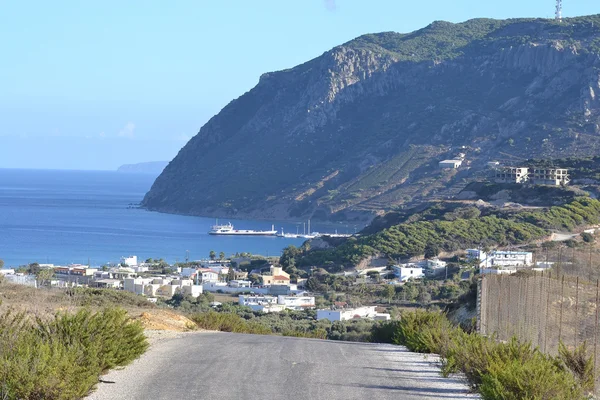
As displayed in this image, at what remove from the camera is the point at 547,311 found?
12984 mm

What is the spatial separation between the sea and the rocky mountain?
8.37 m

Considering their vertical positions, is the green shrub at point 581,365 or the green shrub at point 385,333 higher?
the green shrub at point 581,365

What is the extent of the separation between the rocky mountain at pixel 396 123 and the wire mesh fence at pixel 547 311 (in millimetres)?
103179

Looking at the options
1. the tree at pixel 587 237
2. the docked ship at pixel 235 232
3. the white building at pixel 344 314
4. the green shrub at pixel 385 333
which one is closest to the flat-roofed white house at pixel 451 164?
the docked ship at pixel 235 232

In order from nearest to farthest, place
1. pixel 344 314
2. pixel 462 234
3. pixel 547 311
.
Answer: pixel 547 311
pixel 344 314
pixel 462 234

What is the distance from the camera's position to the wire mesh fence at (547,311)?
12859 millimetres

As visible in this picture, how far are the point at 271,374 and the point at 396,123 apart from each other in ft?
492

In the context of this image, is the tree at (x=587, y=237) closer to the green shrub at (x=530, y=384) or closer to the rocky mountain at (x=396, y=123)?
the green shrub at (x=530, y=384)

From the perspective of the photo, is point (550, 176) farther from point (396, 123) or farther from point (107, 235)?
point (396, 123)

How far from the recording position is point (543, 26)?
16350 centimetres

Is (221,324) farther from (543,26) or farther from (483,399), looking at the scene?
(543,26)

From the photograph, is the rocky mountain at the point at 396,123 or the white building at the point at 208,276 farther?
the rocky mountain at the point at 396,123

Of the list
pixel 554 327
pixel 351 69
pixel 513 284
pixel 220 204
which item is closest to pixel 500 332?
pixel 513 284

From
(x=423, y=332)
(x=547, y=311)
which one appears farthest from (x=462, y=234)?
(x=547, y=311)
